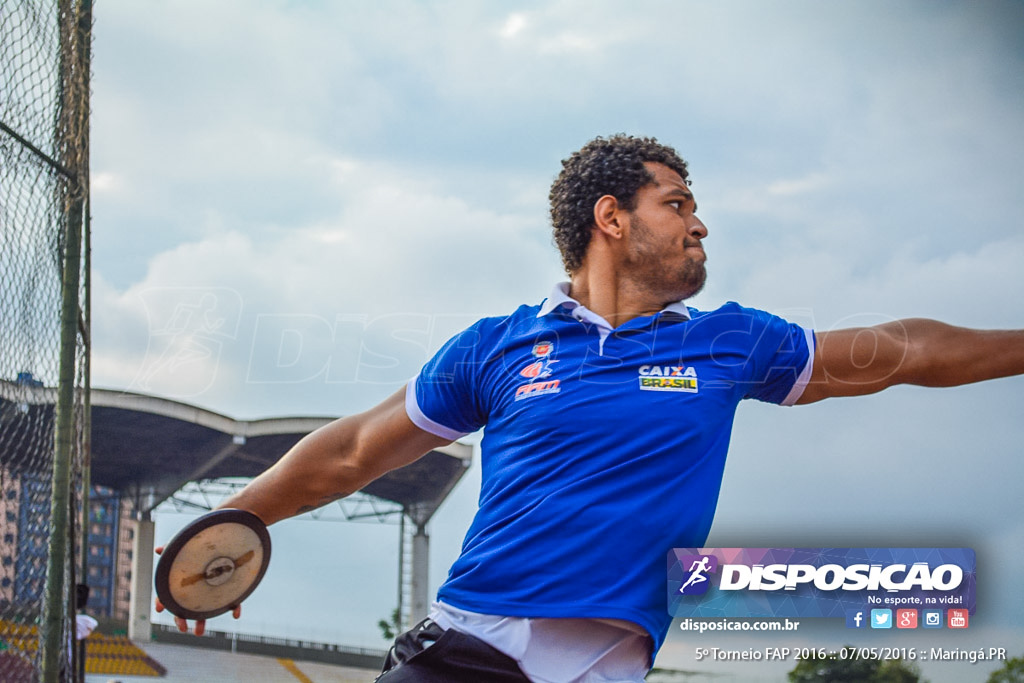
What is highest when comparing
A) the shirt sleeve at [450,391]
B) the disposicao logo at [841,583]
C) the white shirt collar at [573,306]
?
the white shirt collar at [573,306]

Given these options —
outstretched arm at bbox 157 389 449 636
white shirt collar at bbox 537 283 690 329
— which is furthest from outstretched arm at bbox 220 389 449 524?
white shirt collar at bbox 537 283 690 329

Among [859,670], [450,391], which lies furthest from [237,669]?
[450,391]

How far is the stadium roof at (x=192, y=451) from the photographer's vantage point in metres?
21.0

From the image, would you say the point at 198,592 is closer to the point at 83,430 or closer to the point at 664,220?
the point at 664,220

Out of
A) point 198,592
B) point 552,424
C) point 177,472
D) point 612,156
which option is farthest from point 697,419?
point 177,472

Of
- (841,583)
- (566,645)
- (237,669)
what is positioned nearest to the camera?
(566,645)

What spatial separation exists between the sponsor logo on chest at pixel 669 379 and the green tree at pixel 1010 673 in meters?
7.94

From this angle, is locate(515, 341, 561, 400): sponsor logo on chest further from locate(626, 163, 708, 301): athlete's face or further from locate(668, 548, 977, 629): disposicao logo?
locate(668, 548, 977, 629): disposicao logo

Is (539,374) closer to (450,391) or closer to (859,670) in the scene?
(450,391)

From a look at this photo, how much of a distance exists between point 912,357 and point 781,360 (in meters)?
0.29

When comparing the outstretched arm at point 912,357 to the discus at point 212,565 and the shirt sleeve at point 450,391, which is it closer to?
the shirt sleeve at point 450,391

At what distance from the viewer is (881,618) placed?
752 cm

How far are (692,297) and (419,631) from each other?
106 cm

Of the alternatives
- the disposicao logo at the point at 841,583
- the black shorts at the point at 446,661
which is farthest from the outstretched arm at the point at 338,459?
the disposicao logo at the point at 841,583
